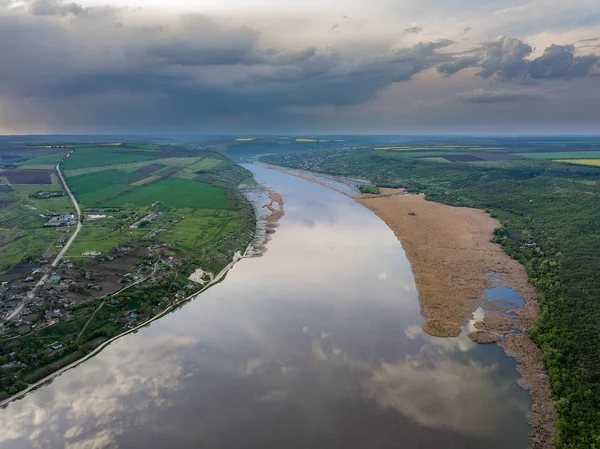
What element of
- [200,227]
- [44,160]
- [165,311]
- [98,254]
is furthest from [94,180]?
[165,311]

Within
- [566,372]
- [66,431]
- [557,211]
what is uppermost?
[557,211]

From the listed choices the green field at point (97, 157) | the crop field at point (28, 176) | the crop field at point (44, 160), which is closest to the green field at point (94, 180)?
the crop field at point (28, 176)

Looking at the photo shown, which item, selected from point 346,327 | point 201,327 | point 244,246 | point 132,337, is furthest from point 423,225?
point 132,337

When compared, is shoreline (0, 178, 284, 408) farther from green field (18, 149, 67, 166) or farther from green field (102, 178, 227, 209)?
green field (18, 149, 67, 166)

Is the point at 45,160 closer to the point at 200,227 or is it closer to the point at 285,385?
the point at 200,227

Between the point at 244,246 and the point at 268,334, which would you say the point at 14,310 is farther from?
the point at 244,246

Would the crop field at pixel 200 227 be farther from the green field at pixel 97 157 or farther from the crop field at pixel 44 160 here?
the crop field at pixel 44 160
